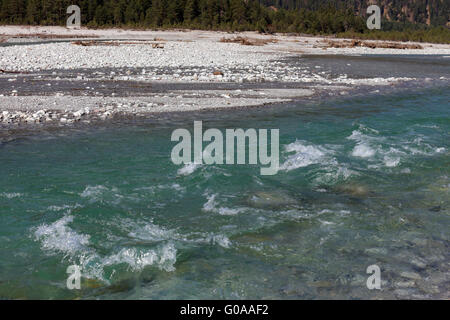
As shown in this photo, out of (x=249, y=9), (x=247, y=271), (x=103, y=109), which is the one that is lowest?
(x=247, y=271)

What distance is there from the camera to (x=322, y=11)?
123 m

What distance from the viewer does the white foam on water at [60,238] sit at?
803 centimetres

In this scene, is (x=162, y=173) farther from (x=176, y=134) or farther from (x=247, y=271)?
(x=247, y=271)

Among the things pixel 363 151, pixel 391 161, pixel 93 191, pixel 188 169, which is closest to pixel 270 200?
pixel 188 169

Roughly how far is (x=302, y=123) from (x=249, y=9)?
325 ft

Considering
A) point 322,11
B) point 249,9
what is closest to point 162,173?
point 249,9

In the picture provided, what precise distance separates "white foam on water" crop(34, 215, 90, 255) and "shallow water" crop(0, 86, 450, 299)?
0.03 meters

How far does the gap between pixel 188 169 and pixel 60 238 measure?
4540 mm

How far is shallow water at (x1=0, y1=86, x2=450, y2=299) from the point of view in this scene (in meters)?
7.07

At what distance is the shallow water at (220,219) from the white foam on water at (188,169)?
0.26ft

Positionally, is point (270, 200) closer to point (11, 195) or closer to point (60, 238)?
point (60, 238)

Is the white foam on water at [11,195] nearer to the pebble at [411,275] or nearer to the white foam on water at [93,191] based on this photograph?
the white foam on water at [93,191]

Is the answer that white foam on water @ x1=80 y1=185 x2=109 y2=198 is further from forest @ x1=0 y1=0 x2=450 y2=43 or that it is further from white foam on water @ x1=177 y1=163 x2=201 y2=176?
forest @ x1=0 y1=0 x2=450 y2=43

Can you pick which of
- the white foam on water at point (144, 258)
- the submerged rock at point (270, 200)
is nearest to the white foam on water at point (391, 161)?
the submerged rock at point (270, 200)
